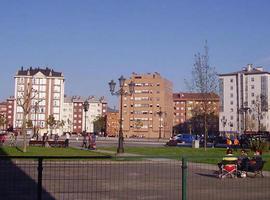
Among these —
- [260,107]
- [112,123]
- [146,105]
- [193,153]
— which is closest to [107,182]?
[193,153]

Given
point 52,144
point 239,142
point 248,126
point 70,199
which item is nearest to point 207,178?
point 70,199

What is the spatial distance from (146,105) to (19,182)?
504 feet

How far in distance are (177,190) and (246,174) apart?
196 inches

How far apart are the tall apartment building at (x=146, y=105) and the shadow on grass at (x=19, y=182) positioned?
14893 centimetres

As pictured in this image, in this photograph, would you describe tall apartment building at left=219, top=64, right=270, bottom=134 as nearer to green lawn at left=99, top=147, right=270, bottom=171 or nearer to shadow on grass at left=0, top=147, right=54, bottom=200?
green lawn at left=99, top=147, right=270, bottom=171

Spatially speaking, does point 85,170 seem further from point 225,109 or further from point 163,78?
point 163,78

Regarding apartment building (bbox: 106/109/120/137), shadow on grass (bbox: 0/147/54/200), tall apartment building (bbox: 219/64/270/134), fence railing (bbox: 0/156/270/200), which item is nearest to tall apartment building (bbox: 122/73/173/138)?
apartment building (bbox: 106/109/120/137)

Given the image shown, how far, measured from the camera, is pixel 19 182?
443 inches

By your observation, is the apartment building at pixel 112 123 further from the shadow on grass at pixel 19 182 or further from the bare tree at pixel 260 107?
the shadow on grass at pixel 19 182

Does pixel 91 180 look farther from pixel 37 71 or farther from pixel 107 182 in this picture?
pixel 37 71

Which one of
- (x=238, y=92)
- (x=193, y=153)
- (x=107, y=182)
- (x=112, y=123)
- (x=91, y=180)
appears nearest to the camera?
(x=91, y=180)

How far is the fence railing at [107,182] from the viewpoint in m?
9.98

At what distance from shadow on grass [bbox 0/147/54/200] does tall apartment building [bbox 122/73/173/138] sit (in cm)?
14893

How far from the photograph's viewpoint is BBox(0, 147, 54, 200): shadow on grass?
9773mm
